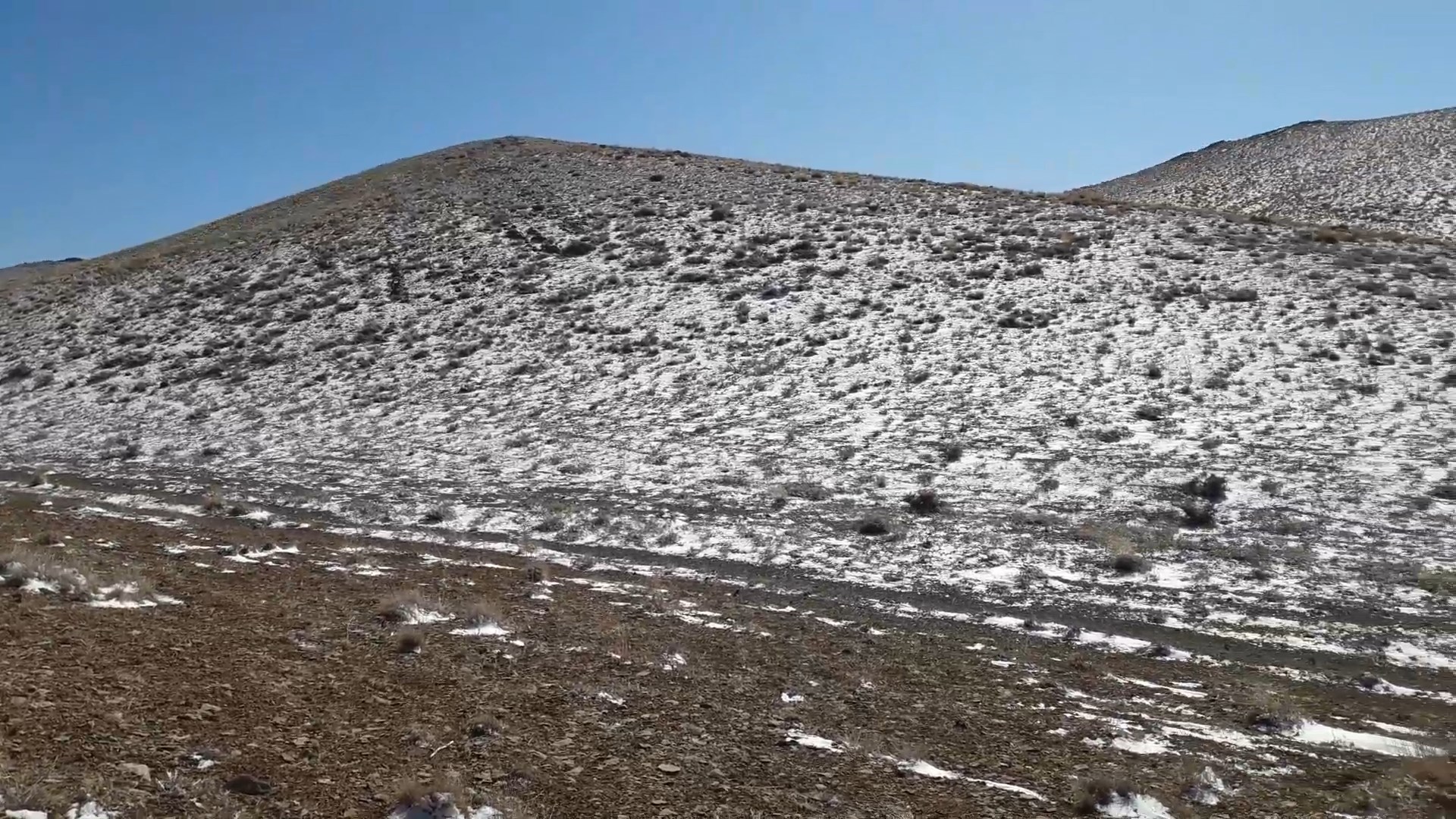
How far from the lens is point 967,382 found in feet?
63.6

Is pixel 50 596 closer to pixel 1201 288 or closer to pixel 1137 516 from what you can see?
pixel 1137 516

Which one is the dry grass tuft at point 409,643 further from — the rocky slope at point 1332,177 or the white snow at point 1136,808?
the rocky slope at point 1332,177

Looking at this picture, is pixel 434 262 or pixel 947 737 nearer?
pixel 947 737

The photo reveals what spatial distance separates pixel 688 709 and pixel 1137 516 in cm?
823

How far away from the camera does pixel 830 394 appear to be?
1958 centimetres

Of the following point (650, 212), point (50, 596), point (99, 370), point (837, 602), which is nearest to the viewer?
point (50, 596)

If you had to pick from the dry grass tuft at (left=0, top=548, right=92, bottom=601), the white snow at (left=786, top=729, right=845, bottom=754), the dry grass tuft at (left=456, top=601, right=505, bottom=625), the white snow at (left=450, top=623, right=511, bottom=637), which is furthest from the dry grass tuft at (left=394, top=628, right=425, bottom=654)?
the white snow at (left=786, top=729, right=845, bottom=754)

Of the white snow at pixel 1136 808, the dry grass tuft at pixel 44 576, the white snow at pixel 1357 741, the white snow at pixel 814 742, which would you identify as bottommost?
the white snow at pixel 1357 741

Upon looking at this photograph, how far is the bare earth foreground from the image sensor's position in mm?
5422

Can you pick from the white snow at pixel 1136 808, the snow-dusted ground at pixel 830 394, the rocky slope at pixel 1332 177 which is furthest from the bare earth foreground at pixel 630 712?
the rocky slope at pixel 1332 177

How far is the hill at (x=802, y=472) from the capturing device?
23.3 ft

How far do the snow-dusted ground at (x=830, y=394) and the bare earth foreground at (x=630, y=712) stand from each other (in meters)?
1.62

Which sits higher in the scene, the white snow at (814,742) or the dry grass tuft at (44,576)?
the dry grass tuft at (44,576)

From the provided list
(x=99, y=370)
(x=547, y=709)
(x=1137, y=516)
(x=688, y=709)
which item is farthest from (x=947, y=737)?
(x=99, y=370)
